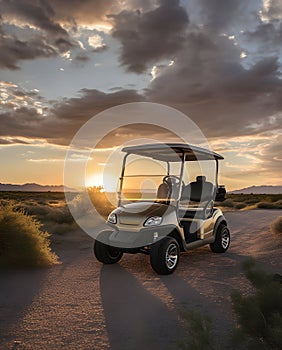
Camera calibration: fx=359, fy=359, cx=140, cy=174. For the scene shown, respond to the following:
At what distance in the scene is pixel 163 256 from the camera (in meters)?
7.00

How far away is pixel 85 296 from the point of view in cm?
589

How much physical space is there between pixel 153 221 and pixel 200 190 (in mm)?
2273

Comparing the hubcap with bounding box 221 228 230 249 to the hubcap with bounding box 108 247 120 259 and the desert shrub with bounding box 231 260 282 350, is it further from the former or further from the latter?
the desert shrub with bounding box 231 260 282 350

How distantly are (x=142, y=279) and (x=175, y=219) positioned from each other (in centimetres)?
147

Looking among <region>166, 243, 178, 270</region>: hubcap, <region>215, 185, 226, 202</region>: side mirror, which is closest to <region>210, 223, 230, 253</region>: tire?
<region>215, 185, 226, 202</region>: side mirror

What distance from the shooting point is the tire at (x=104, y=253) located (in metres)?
7.97

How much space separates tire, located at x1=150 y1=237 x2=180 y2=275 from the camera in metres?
7.00

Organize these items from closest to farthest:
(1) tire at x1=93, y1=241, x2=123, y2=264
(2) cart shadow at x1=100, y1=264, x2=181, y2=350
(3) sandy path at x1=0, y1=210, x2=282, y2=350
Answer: (2) cart shadow at x1=100, y1=264, x2=181, y2=350 → (3) sandy path at x1=0, y1=210, x2=282, y2=350 → (1) tire at x1=93, y1=241, x2=123, y2=264

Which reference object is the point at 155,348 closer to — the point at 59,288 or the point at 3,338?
the point at 3,338

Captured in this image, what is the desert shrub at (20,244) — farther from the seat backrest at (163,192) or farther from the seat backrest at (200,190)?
the seat backrest at (200,190)

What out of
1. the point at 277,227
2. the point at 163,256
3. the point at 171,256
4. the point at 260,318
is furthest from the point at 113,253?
the point at 277,227

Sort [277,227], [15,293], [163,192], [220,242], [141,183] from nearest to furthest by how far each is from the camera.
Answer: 1. [15,293]
2. [163,192]
3. [141,183]
4. [220,242]
5. [277,227]

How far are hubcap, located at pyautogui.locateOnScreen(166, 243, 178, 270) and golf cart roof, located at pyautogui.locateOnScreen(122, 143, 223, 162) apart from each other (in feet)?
6.93

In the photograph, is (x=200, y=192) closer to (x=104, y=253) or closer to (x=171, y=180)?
(x=171, y=180)
